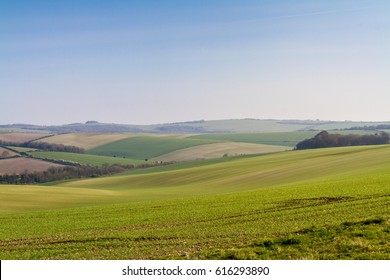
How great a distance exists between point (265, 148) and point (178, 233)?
11007cm

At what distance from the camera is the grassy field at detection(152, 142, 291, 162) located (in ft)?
399

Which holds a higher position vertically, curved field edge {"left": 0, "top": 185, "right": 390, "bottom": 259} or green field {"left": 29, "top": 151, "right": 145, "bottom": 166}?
curved field edge {"left": 0, "top": 185, "right": 390, "bottom": 259}

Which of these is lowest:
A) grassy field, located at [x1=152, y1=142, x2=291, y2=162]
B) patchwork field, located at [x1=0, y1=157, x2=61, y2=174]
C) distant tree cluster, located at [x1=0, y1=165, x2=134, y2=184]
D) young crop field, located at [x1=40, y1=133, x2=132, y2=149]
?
distant tree cluster, located at [x1=0, y1=165, x2=134, y2=184]

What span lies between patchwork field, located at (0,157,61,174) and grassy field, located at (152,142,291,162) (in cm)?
2910

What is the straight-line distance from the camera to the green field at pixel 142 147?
441ft

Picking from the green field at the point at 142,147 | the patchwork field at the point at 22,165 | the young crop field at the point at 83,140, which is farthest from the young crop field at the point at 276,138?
the patchwork field at the point at 22,165

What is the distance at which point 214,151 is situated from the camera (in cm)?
12950

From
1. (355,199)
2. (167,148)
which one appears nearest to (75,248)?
(355,199)

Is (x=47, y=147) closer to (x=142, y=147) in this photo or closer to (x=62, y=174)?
(x=142, y=147)

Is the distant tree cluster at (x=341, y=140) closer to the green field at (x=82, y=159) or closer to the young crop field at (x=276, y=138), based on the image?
the young crop field at (x=276, y=138)

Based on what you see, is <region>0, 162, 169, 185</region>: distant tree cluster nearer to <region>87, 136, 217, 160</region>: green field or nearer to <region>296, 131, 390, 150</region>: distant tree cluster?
<region>87, 136, 217, 160</region>: green field

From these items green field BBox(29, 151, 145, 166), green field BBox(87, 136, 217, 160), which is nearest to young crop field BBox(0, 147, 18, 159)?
green field BBox(29, 151, 145, 166)

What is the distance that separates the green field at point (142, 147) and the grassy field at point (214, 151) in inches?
214
